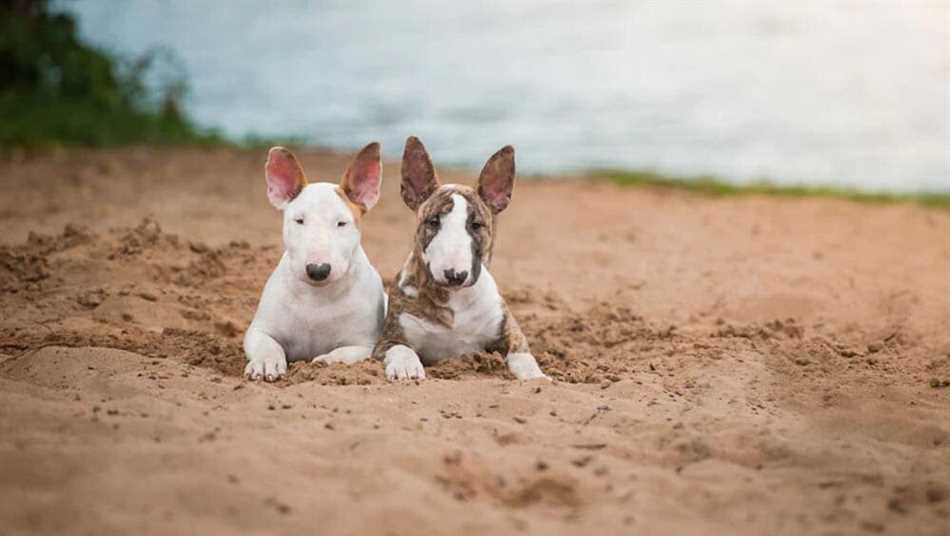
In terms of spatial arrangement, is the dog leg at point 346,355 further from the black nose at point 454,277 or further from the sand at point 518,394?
the black nose at point 454,277

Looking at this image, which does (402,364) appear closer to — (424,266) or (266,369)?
(424,266)

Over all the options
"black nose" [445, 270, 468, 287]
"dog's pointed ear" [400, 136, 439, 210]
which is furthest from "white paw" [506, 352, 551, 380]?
"dog's pointed ear" [400, 136, 439, 210]

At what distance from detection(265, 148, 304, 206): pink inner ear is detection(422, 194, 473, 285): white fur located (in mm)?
749

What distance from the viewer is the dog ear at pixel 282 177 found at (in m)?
5.88

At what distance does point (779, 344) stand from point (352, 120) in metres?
10.5

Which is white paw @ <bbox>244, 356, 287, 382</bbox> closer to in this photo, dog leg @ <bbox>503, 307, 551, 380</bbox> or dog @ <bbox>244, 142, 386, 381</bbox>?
dog @ <bbox>244, 142, 386, 381</bbox>

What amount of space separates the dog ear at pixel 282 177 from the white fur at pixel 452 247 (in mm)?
747

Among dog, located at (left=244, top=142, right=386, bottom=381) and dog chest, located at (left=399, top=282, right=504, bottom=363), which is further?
dog chest, located at (left=399, top=282, right=504, bottom=363)

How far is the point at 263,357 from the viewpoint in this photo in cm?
577

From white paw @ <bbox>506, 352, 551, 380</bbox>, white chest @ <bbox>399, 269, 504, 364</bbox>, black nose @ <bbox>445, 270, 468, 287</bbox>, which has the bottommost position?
white paw @ <bbox>506, 352, 551, 380</bbox>

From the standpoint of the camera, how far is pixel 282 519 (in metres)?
3.76

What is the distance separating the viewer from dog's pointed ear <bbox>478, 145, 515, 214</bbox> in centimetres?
605

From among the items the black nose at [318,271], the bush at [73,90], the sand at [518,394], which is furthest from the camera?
the bush at [73,90]

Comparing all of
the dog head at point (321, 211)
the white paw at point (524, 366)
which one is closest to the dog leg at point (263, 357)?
the dog head at point (321, 211)
